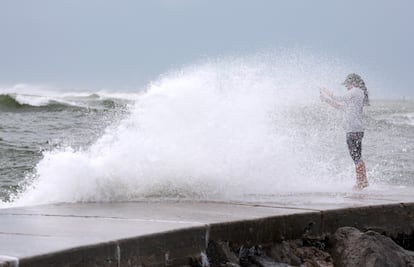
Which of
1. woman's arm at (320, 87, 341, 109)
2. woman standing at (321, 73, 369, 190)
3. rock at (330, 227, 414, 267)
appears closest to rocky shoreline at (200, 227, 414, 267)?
rock at (330, 227, 414, 267)

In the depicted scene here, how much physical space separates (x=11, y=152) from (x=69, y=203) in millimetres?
9470

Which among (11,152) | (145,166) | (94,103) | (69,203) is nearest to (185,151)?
(145,166)

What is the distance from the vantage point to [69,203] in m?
5.61

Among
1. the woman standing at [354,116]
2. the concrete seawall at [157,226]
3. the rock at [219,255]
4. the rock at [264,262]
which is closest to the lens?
the concrete seawall at [157,226]

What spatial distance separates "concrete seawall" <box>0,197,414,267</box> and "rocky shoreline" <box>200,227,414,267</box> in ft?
0.21

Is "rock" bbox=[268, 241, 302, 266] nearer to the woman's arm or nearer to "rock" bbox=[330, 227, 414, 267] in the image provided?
"rock" bbox=[330, 227, 414, 267]

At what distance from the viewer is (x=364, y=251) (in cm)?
467

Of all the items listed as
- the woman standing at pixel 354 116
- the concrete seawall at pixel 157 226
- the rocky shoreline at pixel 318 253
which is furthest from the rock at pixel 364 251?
the woman standing at pixel 354 116

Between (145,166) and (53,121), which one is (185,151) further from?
(53,121)

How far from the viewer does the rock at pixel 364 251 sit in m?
4.64

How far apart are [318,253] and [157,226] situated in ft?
4.66

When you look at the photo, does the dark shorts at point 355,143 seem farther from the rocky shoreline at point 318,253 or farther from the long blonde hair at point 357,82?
Answer: the rocky shoreline at point 318,253

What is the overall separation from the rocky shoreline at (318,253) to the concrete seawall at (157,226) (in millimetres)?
65

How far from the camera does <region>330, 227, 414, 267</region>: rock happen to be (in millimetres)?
4637
